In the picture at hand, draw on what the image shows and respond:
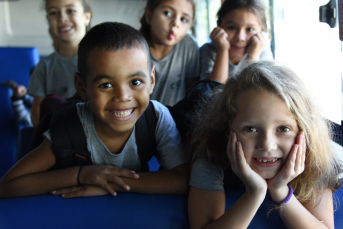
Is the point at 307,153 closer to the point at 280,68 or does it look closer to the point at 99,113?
the point at 280,68

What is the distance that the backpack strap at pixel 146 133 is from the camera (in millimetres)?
1041

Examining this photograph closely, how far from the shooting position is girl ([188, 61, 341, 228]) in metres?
0.76

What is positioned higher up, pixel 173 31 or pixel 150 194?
pixel 173 31

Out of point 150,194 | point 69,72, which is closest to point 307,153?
point 150,194

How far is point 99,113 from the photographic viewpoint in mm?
958

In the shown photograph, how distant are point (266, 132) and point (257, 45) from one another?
30.7 inches

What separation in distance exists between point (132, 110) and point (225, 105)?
27cm

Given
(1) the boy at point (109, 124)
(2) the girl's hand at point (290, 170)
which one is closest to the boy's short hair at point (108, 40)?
(1) the boy at point (109, 124)

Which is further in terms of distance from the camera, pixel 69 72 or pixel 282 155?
pixel 69 72

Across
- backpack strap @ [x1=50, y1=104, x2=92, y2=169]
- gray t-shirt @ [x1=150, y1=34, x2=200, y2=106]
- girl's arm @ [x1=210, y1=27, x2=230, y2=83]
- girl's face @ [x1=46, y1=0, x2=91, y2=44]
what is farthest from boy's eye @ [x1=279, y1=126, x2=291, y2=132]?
girl's face @ [x1=46, y1=0, x2=91, y2=44]

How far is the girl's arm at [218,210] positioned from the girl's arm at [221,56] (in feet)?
2.15

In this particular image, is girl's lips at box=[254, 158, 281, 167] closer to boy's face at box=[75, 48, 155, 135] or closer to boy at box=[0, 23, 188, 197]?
boy at box=[0, 23, 188, 197]

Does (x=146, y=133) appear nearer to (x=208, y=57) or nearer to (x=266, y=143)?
(x=266, y=143)

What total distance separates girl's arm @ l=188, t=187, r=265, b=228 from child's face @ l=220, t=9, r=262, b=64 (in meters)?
0.84
